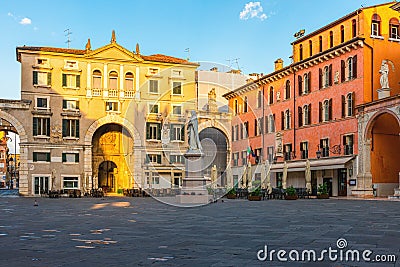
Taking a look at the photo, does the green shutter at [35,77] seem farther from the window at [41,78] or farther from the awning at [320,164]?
the awning at [320,164]

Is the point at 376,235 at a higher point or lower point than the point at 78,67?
lower

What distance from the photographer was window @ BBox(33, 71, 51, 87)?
5372 centimetres

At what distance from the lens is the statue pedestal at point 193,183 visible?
3039cm

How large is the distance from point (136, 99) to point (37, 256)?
4966 centimetres

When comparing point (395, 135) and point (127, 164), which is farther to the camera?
point (127, 164)

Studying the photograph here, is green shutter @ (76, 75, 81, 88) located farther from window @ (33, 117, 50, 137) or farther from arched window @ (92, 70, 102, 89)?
window @ (33, 117, 50, 137)

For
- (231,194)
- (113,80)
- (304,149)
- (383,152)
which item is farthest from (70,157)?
(383,152)

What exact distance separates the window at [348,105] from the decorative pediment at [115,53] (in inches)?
987

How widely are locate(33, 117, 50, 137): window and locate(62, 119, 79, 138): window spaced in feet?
5.50

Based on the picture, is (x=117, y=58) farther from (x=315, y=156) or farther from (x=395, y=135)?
(x=395, y=135)

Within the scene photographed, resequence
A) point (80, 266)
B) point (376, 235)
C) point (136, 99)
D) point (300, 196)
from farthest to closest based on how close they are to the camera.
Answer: point (136, 99), point (300, 196), point (376, 235), point (80, 266)

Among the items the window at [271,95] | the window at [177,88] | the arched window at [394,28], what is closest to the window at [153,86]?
the window at [177,88]

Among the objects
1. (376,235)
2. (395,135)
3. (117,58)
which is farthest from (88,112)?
(376,235)

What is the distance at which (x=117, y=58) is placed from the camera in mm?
57625
